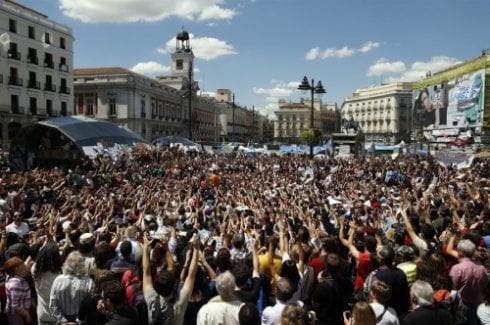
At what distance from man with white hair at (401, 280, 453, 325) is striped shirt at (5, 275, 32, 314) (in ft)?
11.6

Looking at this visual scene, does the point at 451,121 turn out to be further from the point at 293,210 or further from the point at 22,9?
the point at 22,9

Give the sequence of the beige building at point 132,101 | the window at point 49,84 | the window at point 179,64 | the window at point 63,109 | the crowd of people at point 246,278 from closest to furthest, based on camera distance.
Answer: the crowd of people at point 246,278, the window at point 49,84, the window at point 63,109, the beige building at point 132,101, the window at point 179,64

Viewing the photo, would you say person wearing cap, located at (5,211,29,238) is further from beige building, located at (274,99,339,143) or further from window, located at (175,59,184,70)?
beige building, located at (274,99,339,143)

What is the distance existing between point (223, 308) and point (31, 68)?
1742 inches

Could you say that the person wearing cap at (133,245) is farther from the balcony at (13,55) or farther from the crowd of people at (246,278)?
the balcony at (13,55)

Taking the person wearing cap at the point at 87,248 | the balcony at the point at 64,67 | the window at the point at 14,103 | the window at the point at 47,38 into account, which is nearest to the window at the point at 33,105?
the window at the point at 14,103

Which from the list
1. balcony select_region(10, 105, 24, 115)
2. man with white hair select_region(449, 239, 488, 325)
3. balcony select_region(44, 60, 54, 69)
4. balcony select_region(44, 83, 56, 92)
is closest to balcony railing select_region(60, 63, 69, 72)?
balcony select_region(44, 60, 54, 69)

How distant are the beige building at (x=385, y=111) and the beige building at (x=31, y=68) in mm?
67457

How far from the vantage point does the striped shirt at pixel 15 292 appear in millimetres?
4312

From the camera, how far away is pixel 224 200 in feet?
46.7

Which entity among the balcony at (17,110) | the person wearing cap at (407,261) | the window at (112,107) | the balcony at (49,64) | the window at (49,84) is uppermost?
the balcony at (49,64)

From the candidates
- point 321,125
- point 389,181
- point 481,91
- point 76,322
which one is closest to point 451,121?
point 481,91

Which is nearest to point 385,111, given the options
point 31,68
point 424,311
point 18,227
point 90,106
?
→ point 90,106

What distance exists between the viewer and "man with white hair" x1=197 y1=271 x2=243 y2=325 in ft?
12.1
